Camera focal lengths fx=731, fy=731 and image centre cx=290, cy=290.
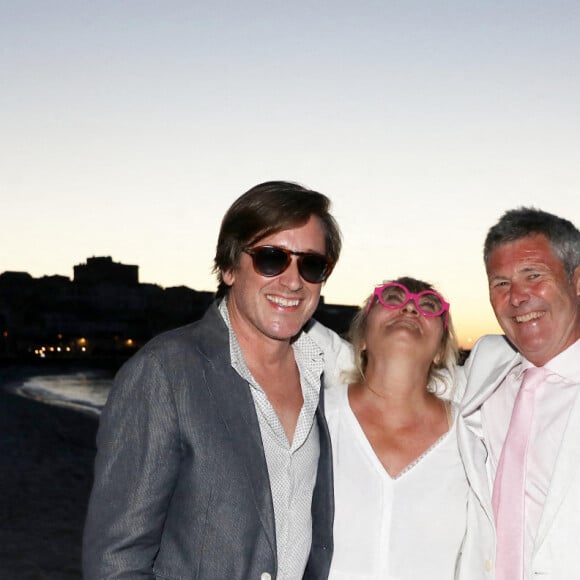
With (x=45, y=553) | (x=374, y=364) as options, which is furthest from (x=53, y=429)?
(x=374, y=364)

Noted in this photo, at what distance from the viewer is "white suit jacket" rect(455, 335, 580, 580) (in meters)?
3.57

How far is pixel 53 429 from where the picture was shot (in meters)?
26.6

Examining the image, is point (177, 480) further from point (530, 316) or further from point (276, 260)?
point (530, 316)

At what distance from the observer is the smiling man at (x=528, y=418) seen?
11.9ft

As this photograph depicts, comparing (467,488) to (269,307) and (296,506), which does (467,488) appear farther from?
(269,307)

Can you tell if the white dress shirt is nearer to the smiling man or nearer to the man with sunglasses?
the smiling man

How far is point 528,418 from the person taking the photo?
3963mm

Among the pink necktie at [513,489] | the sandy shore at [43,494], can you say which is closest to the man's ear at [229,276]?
the pink necktie at [513,489]

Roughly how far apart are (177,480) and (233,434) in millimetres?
288

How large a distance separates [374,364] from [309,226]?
141 centimetres

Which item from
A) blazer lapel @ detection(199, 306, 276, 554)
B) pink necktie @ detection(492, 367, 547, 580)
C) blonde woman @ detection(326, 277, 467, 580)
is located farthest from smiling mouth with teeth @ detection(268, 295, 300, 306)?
A: pink necktie @ detection(492, 367, 547, 580)

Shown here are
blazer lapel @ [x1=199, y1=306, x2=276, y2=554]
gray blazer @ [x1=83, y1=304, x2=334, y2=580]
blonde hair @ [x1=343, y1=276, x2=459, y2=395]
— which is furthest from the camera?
blonde hair @ [x1=343, y1=276, x2=459, y2=395]

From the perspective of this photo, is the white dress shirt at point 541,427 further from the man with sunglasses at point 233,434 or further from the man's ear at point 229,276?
the man's ear at point 229,276

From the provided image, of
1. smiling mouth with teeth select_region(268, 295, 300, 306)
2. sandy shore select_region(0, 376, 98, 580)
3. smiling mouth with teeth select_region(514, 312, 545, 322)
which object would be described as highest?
smiling mouth with teeth select_region(268, 295, 300, 306)
